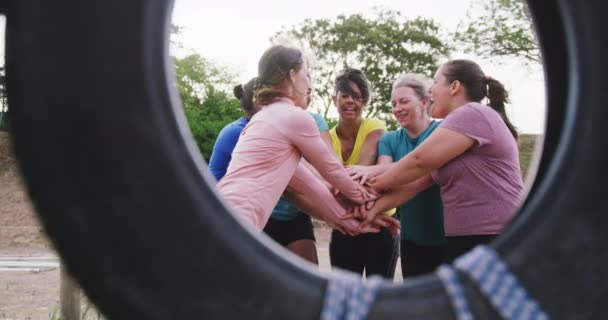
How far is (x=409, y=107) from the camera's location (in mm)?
2869

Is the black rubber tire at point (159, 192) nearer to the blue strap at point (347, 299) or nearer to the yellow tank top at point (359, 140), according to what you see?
the blue strap at point (347, 299)

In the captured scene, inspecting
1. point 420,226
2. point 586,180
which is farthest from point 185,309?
point 420,226

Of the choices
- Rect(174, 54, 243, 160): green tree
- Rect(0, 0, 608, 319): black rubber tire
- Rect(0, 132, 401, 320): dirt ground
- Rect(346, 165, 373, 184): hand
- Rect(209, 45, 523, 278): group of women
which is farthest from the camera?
Rect(174, 54, 243, 160): green tree

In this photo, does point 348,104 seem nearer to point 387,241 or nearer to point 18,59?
point 387,241

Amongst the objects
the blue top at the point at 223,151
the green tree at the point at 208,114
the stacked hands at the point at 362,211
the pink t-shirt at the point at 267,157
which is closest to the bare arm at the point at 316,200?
the stacked hands at the point at 362,211

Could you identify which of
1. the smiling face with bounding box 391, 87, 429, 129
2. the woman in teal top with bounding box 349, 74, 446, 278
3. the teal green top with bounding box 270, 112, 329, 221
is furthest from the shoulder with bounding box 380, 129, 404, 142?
the teal green top with bounding box 270, 112, 329, 221

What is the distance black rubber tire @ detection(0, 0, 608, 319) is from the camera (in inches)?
33.8

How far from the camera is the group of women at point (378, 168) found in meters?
2.07

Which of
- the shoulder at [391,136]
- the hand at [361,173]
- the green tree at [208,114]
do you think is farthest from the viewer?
the green tree at [208,114]

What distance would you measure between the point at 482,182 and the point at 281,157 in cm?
75

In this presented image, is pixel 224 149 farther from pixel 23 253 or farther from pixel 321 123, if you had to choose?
pixel 23 253

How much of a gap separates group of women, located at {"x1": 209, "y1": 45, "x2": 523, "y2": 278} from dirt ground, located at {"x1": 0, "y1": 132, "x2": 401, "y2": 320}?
0.68 metres

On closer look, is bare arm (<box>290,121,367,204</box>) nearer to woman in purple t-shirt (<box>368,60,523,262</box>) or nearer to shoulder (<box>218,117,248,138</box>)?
woman in purple t-shirt (<box>368,60,523,262</box>)

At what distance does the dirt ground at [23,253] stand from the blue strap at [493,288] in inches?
22.8
